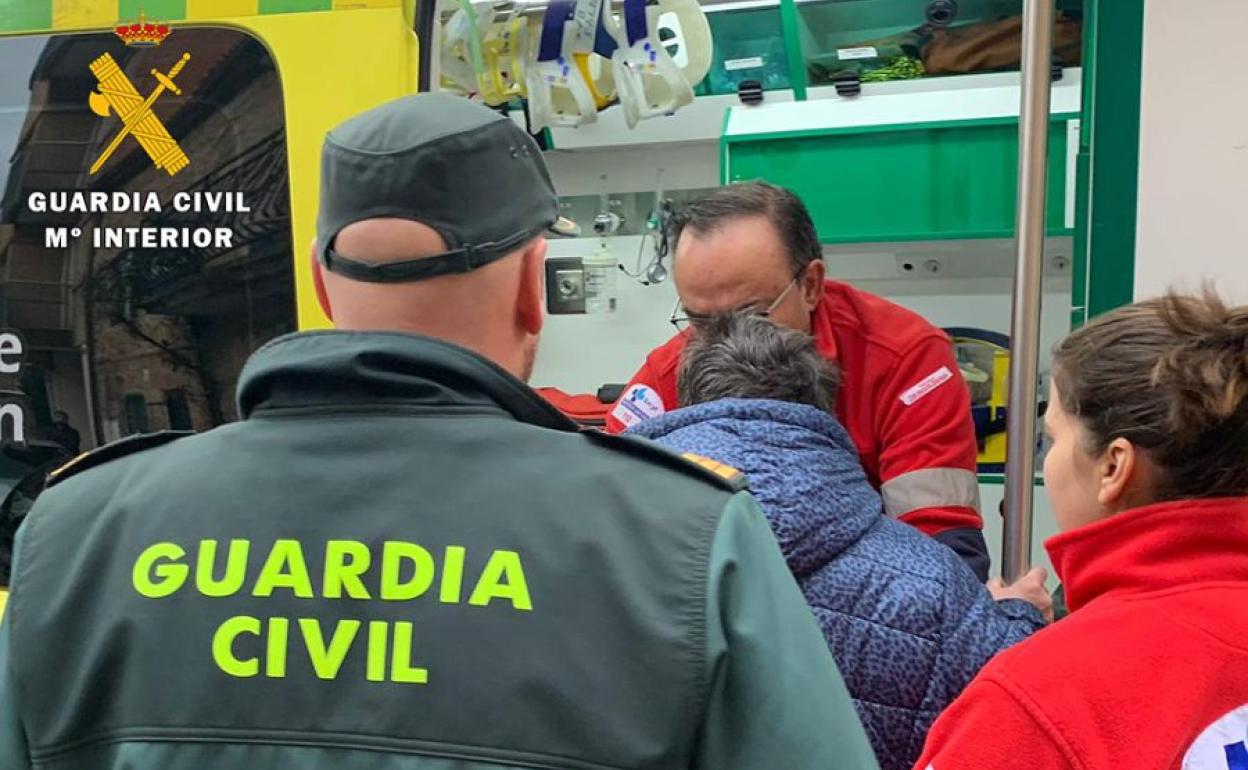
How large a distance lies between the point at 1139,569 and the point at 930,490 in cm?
85

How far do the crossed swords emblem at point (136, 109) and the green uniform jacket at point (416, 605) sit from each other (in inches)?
45.4

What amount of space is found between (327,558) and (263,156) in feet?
3.96

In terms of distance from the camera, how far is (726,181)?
2.98m

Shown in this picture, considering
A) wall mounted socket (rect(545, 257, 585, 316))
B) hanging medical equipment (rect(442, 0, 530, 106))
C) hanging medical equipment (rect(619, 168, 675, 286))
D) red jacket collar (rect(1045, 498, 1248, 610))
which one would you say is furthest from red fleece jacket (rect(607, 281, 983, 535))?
wall mounted socket (rect(545, 257, 585, 316))

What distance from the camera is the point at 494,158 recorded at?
889 mm

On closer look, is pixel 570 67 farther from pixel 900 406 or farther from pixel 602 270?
pixel 900 406

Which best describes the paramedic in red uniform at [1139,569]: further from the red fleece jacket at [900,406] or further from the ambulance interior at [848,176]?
the ambulance interior at [848,176]

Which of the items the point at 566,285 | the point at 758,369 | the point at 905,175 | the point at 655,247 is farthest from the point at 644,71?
the point at 758,369

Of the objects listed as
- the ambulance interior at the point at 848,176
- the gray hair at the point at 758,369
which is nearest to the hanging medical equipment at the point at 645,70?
the ambulance interior at the point at 848,176

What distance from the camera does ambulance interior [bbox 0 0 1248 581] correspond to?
1.84m

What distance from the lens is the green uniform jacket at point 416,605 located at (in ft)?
2.49

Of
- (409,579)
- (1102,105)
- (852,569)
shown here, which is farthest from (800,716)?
(1102,105)

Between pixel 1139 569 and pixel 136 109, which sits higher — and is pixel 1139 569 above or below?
below

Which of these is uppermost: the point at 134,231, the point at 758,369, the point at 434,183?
the point at 434,183
